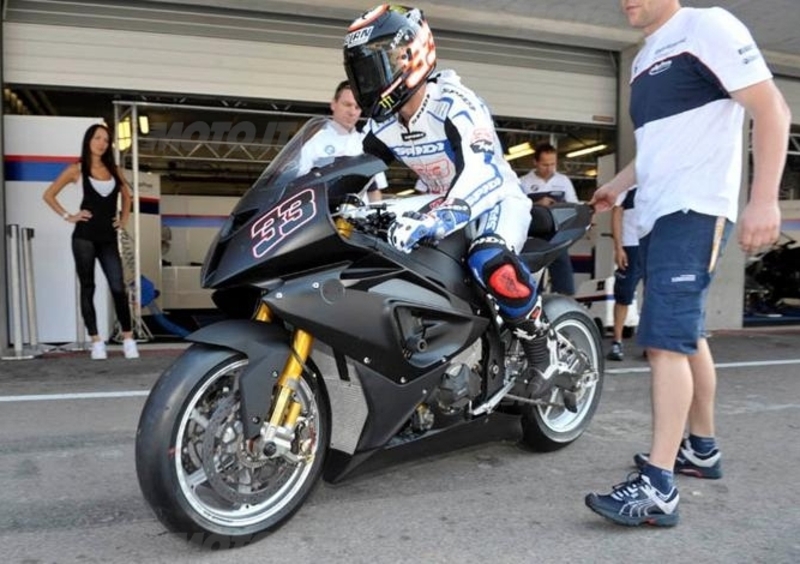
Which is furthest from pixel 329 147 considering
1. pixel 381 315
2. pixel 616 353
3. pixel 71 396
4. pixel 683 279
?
pixel 616 353

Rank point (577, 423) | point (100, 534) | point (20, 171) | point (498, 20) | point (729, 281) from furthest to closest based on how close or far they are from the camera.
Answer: point (729, 281)
point (498, 20)
point (20, 171)
point (577, 423)
point (100, 534)

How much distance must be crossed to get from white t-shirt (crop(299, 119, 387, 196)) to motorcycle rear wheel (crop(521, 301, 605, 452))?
1206 mm

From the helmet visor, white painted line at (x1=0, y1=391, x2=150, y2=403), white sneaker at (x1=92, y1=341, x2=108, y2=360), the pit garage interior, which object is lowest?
white painted line at (x1=0, y1=391, x2=150, y2=403)

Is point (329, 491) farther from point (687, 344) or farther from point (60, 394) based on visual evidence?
point (60, 394)

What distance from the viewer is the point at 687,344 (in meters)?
2.55

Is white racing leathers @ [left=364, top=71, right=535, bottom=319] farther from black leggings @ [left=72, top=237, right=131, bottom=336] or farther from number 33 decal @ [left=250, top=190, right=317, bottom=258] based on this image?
black leggings @ [left=72, top=237, right=131, bottom=336]

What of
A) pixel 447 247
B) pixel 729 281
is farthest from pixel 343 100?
pixel 729 281

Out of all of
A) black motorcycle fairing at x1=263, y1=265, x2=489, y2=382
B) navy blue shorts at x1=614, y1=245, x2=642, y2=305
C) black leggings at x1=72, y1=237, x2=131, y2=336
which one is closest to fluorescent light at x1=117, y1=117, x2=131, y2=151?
black leggings at x1=72, y1=237, x2=131, y2=336

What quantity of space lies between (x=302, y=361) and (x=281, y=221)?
48 centimetres

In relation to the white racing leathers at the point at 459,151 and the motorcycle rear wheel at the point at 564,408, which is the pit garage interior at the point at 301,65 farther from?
the motorcycle rear wheel at the point at 564,408

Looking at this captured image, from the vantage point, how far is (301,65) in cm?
811

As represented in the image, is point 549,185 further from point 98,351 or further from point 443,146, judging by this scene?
point 98,351

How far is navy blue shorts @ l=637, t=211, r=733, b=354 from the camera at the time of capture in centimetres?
253

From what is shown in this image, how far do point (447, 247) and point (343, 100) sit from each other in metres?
2.21
